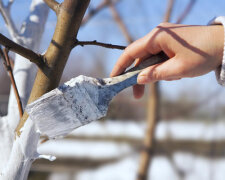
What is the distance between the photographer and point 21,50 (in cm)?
29

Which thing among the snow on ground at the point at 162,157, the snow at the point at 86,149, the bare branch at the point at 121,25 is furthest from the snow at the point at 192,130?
the bare branch at the point at 121,25

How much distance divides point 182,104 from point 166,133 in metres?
0.36

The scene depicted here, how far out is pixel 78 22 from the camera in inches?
12.0

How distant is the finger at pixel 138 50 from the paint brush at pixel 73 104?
4cm

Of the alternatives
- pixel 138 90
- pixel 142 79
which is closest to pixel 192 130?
pixel 138 90

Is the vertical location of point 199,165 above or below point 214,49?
below

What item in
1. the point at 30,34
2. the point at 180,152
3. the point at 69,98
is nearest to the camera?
the point at 69,98

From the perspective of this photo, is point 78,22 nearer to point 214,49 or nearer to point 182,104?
point 214,49

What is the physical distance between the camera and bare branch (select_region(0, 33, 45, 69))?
0.91ft

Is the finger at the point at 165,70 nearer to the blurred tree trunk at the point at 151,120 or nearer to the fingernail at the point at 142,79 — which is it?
the fingernail at the point at 142,79

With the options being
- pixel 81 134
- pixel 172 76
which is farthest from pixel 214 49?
pixel 81 134

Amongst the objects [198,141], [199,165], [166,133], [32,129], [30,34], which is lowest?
[199,165]

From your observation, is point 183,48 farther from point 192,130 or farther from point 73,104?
point 192,130

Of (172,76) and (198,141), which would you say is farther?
(198,141)
